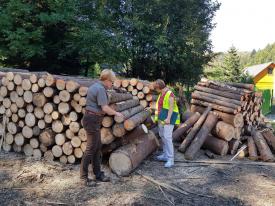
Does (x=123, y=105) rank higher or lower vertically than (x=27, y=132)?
higher

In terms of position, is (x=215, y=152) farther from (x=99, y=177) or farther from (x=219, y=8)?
(x=219, y=8)

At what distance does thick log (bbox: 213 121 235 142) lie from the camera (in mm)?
9508

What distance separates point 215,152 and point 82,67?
49.3 ft

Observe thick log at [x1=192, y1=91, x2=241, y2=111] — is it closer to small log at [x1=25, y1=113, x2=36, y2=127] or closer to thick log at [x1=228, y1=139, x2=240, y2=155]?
thick log at [x1=228, y1=139, x2=240, y2=155]

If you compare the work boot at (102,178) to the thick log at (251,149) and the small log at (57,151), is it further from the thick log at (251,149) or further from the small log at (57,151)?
the thick log at (251,149)

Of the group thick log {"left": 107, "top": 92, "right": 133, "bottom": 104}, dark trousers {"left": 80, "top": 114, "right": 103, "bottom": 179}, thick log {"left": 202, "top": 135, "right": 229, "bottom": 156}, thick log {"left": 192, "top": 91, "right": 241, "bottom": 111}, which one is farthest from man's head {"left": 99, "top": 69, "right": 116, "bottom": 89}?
thick log {"left": 192, "top": 91, "right": 241, "bottom": 111}

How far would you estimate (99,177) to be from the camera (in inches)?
259

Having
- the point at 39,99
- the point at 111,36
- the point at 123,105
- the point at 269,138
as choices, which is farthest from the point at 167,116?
the point at 111,36

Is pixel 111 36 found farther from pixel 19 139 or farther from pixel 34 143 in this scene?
pixel 34 143

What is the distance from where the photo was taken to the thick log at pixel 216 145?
9391 mm

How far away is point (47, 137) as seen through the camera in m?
7.43

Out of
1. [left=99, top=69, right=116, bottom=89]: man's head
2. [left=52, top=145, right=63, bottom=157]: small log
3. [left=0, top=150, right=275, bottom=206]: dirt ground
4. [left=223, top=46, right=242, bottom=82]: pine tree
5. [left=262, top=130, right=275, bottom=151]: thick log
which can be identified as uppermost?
[left=223, top=46, right=242, bottom=82]: pine tree

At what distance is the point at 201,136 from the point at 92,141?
391cm

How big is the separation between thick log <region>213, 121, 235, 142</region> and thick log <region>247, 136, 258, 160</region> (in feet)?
2.18
